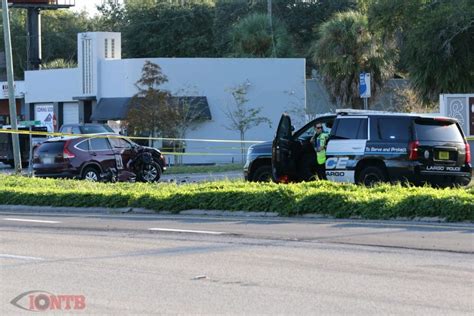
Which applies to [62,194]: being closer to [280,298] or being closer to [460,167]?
[460,167]

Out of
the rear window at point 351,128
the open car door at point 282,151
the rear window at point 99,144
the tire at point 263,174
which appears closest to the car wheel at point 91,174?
the rear window at point 99,144

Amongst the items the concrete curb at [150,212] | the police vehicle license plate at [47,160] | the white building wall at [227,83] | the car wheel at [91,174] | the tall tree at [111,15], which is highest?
the tall tree at [111,15]

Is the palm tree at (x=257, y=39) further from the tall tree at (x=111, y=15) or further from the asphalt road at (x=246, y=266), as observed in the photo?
the asphalt road at (x=246, y=266)

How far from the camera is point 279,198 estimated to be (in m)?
16.9

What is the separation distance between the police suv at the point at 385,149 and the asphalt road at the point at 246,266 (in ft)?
12.4

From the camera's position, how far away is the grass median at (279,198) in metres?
15.5

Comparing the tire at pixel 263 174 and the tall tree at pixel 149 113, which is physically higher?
the tall tree at pixel 149 113

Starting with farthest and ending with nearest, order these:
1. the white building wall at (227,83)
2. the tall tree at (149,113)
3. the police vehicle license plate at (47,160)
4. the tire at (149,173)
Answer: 1. the white building wall at (227,83)
2. the tall tree at (149,113)
3. the tire at (149,173)
4. the police vehicle license plate at (47,160)

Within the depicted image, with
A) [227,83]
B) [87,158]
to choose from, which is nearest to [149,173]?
[87,158]

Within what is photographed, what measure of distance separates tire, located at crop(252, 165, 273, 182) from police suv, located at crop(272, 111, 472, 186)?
116cm

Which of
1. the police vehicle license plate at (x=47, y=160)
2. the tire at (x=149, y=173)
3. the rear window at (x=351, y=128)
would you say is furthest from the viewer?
the tire at (x=149, y=173)

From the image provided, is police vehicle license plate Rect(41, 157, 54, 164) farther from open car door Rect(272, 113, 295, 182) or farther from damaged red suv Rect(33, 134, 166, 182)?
open car door Rect(272, 113, 295, 182)

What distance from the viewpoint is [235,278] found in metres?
9.97

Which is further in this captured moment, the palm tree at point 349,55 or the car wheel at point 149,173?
the palm tree at point 349,55
